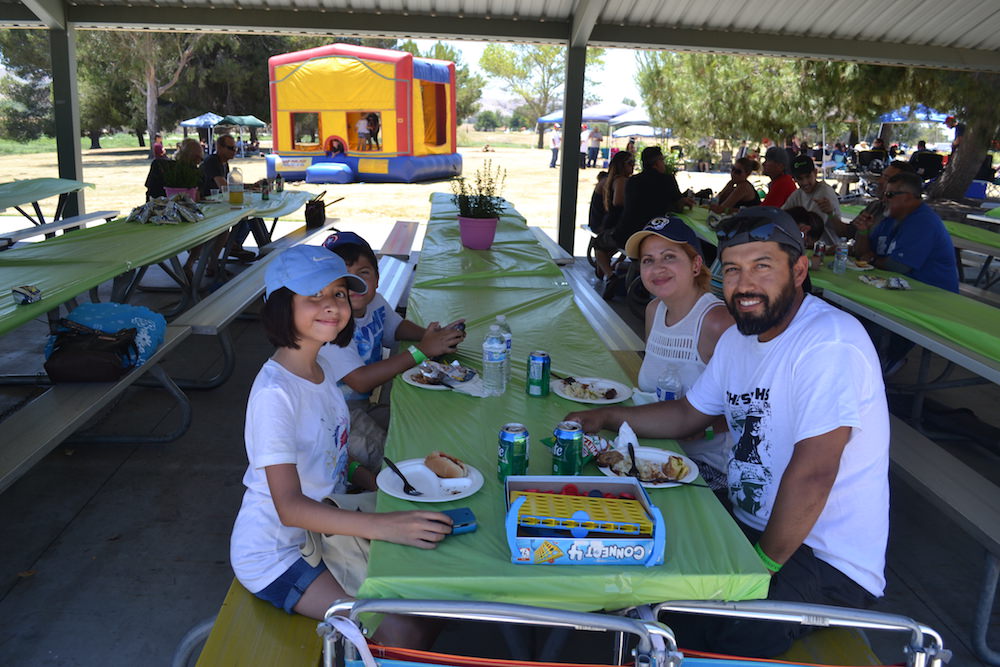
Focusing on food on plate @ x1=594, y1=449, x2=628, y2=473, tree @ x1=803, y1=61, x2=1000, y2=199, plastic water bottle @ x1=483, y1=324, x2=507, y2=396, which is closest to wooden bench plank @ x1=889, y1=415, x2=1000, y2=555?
food on plate @ x1=594, y1=449, x2=628, y2=473

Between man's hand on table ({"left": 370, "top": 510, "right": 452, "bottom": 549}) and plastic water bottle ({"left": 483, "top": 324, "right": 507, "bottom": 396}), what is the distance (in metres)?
0.97

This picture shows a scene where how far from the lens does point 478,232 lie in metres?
5.25

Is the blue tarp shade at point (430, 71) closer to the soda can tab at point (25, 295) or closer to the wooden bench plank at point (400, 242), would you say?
the wooden bench plank at point (400, 242)

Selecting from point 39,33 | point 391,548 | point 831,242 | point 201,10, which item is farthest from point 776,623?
point 39,33

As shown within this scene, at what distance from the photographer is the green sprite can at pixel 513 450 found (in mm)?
1966

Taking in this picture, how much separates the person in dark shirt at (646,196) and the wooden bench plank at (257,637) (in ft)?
19.4

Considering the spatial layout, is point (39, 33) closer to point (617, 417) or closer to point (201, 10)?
point (201, 10)

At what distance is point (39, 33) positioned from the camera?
33.2 meters

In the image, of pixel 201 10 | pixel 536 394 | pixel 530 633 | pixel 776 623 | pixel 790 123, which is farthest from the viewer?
pixel 790 123

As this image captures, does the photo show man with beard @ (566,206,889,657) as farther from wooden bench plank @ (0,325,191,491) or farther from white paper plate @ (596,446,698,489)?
wooden bench plank @ (0,325,191,491)

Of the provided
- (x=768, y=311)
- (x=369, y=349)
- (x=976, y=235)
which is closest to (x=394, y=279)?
(x=369, y=349)

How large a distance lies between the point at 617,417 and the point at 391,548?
100 cm

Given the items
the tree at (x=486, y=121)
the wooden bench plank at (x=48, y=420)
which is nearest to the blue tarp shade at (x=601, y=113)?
the wooden bench plank at (x=48, y=420)

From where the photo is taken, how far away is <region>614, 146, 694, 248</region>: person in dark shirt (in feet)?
24.3
